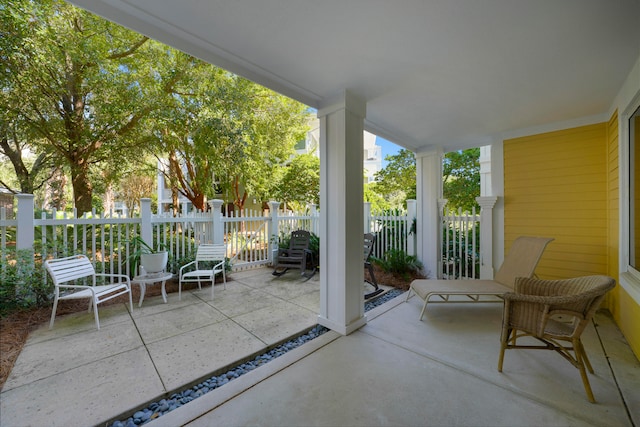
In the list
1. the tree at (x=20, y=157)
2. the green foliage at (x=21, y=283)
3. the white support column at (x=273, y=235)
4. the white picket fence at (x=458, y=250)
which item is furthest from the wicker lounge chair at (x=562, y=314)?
the tree at (x=20, y=157)

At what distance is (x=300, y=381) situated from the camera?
6.31ft

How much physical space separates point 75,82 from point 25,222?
3.08m

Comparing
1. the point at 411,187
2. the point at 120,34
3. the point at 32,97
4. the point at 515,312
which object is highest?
the point at 120,34

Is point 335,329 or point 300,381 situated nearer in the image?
point 300,381

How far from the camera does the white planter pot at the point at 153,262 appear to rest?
11.5 ft

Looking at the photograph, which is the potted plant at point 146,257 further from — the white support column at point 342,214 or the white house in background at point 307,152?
the white house in background at point 307,152

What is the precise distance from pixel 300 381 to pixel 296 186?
885cm

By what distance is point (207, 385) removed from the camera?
6.28 feet

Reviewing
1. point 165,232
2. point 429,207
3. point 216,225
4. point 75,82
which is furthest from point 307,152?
A: point 165,232

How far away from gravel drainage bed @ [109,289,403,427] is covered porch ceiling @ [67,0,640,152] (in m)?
2.62

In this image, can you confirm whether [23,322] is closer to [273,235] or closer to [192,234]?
[192,234]

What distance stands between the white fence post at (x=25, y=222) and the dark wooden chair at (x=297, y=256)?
3.52 meters

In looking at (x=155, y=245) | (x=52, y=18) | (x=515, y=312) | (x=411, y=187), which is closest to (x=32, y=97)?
(x=52, y=18)

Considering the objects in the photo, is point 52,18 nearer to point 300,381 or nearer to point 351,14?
point 351,14
